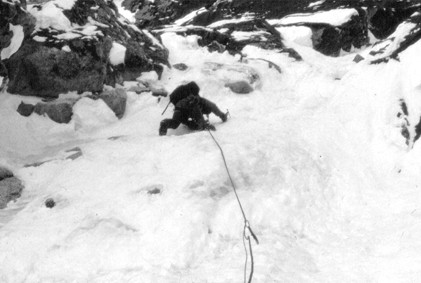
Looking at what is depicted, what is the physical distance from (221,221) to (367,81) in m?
6.93

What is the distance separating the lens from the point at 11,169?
7.61 metres

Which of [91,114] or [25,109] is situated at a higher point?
[25,109]

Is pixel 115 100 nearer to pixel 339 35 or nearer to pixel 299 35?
pixel 299 35

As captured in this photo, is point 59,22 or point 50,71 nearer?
point 50,71

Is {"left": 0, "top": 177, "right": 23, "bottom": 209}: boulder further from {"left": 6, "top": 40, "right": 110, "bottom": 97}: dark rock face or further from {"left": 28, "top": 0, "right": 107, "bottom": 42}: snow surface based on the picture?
{"left": 28, "top": 0, "right": 107, "bottom": 42}: snow surface

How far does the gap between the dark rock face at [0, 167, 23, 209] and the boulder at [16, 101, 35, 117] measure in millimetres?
2974

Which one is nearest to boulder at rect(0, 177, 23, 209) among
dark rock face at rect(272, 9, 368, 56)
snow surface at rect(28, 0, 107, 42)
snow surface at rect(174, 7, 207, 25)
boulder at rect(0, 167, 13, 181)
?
boulder at rect(0, 167, 13, 181)

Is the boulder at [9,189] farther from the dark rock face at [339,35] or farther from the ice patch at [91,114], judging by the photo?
the dark rock face at [339,35]

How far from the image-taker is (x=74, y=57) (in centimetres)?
1111

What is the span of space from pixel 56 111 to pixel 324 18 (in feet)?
51.9

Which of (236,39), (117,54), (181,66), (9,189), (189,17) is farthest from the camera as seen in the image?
(189,17)

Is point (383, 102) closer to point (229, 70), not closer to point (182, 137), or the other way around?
point (182, 137)

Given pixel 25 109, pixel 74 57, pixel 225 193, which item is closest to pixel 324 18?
pixel 74 57

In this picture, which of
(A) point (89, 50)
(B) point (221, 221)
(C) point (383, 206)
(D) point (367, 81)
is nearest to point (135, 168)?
(B) point (221, 221)
